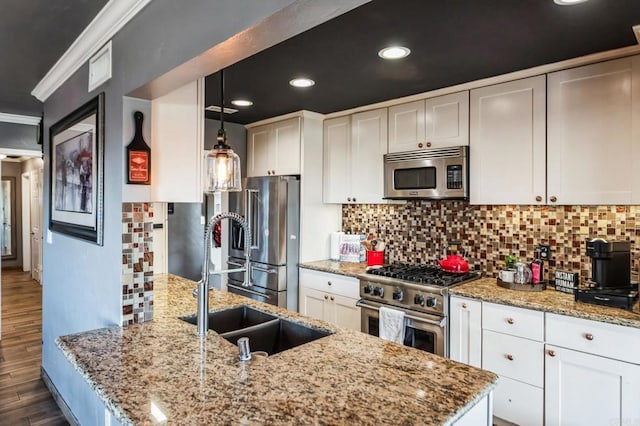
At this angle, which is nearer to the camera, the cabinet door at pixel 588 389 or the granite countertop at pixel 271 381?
the granite countertop at pixel 271 381

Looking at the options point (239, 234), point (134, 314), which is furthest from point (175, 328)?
point (239, 234)

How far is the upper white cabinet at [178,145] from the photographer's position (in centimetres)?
192

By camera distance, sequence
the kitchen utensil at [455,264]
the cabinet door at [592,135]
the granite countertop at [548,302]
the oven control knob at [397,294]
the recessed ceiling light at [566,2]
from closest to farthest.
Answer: the recessed ceiling light at [566,2] < the granite countertop at [548,302] < the cabinet door at [592,135] < the oven control knob at [397,294] < the kitchen utensil at [455,264]

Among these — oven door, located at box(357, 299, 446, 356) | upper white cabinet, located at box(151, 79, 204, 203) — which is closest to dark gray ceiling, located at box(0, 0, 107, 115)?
upper white cabinet, located at box(151, 79, 204, 203)

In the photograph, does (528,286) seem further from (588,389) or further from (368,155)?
(368,155)

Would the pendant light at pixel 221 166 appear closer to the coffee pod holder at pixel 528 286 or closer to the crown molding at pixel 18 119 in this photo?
the coffee pod holder at pixel 528 286

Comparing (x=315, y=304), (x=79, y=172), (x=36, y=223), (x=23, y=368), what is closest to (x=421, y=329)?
(x=315, y=304)

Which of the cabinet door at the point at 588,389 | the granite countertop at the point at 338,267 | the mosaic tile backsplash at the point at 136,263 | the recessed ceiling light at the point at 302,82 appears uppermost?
the recessed ceiling light at the point at 302,82

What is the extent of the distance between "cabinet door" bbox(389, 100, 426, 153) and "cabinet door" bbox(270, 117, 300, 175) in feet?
3.08

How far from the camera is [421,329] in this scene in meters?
2.81

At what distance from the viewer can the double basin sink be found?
1.88 metres

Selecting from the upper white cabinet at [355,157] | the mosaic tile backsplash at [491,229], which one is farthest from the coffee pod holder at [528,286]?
the upper white cabinet at [355,157]

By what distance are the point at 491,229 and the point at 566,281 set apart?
26.6 inches

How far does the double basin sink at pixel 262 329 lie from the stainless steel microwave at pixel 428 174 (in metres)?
1.64
